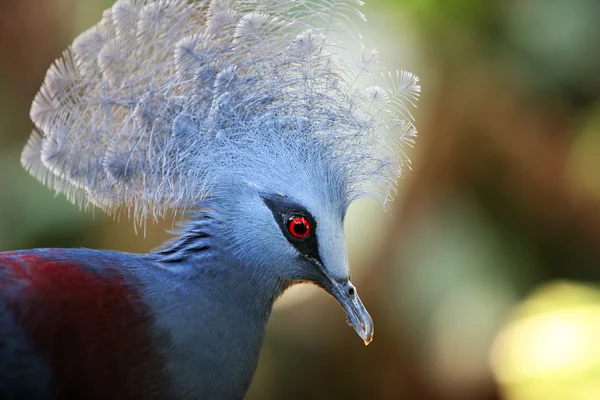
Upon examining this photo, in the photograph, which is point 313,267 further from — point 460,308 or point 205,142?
point 460,308

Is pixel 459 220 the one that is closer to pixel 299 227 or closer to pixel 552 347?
pixel 552 347

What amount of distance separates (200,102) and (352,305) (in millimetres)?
531

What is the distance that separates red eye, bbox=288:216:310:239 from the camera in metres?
1.37

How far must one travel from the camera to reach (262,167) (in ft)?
4.57

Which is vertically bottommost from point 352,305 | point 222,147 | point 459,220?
point 352,305

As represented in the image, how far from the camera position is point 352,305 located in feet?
4.66

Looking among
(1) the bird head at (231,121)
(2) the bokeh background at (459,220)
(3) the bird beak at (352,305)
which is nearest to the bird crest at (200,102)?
(1) the bird head at (231,121)

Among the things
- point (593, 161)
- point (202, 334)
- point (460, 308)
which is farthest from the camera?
point (593, 161)

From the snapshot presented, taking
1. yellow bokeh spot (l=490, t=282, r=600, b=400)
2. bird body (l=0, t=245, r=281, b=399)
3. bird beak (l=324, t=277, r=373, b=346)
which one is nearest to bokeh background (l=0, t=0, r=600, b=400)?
yellow bokeh spot (l=490, t=282, r=600, b=400)

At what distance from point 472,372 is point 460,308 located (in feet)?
1.18

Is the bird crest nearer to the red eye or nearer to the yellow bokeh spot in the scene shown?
the red eye

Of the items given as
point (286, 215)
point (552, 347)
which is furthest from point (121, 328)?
point (552, 347)

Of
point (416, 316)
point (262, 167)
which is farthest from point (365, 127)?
point (416, 316)

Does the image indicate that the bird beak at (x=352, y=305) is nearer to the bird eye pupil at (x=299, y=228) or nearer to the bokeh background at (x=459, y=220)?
the bird eye pupil at (x=299, y=228)
